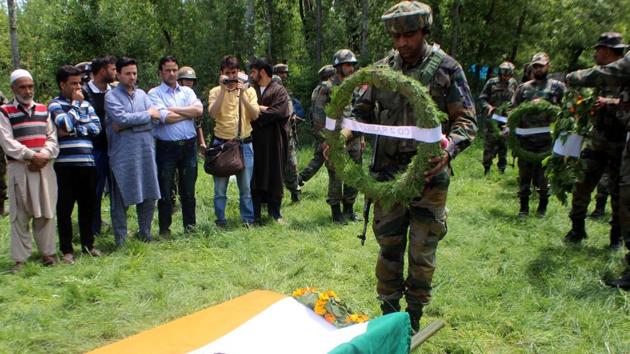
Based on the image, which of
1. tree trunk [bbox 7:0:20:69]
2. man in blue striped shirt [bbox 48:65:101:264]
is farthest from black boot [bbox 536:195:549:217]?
tree trunk [bbox 7:0:20:69]

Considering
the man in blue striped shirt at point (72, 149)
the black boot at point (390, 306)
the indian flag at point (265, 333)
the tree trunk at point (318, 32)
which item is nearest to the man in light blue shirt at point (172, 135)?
the man in blue striped shirt at point (72, 149)

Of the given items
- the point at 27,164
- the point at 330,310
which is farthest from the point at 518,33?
the point at 330,310

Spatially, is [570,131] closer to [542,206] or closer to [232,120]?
[542,206]

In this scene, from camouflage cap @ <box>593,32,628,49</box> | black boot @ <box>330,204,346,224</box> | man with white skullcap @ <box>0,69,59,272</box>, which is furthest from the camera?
black boot @ <box>330,204,346,224</box>

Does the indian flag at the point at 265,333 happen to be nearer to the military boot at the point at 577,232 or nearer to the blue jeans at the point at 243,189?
the blue jeans at the point at 243,189

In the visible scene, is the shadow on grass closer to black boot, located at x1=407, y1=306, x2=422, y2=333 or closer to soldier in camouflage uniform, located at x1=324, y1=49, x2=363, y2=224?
black boot, located at x1=407, y1=306, x2=422, y2=333

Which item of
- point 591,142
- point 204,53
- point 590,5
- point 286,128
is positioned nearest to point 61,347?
point 286,128

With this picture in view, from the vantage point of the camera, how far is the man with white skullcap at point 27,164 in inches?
198

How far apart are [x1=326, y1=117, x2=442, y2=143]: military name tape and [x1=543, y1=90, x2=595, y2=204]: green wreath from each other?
10.9 feet

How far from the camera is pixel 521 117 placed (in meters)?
7.09

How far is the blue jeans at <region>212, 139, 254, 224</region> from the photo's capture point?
6.66 meters

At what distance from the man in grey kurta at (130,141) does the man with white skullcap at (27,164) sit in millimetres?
641

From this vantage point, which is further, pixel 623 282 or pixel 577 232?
pixel 577 232

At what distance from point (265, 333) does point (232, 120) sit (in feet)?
13.5
